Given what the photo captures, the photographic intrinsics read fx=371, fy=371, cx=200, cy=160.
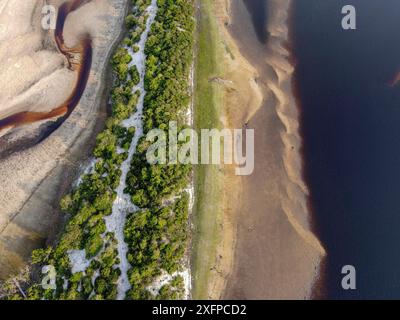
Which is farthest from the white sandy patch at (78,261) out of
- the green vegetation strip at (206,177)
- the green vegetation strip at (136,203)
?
the green vegetation strip at (206,177)

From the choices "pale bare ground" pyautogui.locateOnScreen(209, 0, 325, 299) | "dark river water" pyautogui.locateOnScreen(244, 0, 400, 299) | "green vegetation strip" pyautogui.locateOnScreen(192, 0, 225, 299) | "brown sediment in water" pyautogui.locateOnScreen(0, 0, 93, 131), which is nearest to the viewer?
Answer: "green vegetation strip" pyautogui.locateOnScreen(192, 0, 225, 299)

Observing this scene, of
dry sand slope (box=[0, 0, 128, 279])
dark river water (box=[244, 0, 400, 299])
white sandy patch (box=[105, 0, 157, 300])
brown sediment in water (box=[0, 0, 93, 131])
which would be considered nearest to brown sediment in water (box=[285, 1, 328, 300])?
dark river water (box=[244, 0, 400, 299])

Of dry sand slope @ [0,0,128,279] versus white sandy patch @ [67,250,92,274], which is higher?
dry sand slope @ [0,0,128,279]

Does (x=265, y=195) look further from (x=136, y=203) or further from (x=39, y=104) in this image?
(x=39, y=104)

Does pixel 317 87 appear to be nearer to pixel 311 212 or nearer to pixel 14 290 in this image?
pixel 311 212

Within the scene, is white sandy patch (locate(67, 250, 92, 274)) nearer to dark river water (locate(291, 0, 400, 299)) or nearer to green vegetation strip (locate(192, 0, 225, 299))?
green vegetation strip (locate(192, 0, 225, 299))

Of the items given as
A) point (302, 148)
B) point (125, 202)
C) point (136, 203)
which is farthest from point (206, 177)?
point (302, 148)

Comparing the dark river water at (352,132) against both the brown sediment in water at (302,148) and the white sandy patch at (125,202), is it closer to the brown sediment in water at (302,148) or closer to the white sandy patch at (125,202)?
the brown sediment in water at (302,148)

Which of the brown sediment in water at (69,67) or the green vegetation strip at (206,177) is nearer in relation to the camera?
the green vegetation strip at (206,177)

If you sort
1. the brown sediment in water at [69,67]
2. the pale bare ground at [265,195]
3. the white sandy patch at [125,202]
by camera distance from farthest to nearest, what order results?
the brown sediment in water at [69,67]
the pale bare ground at [265,195]
the white sandy patch at [125,202]
